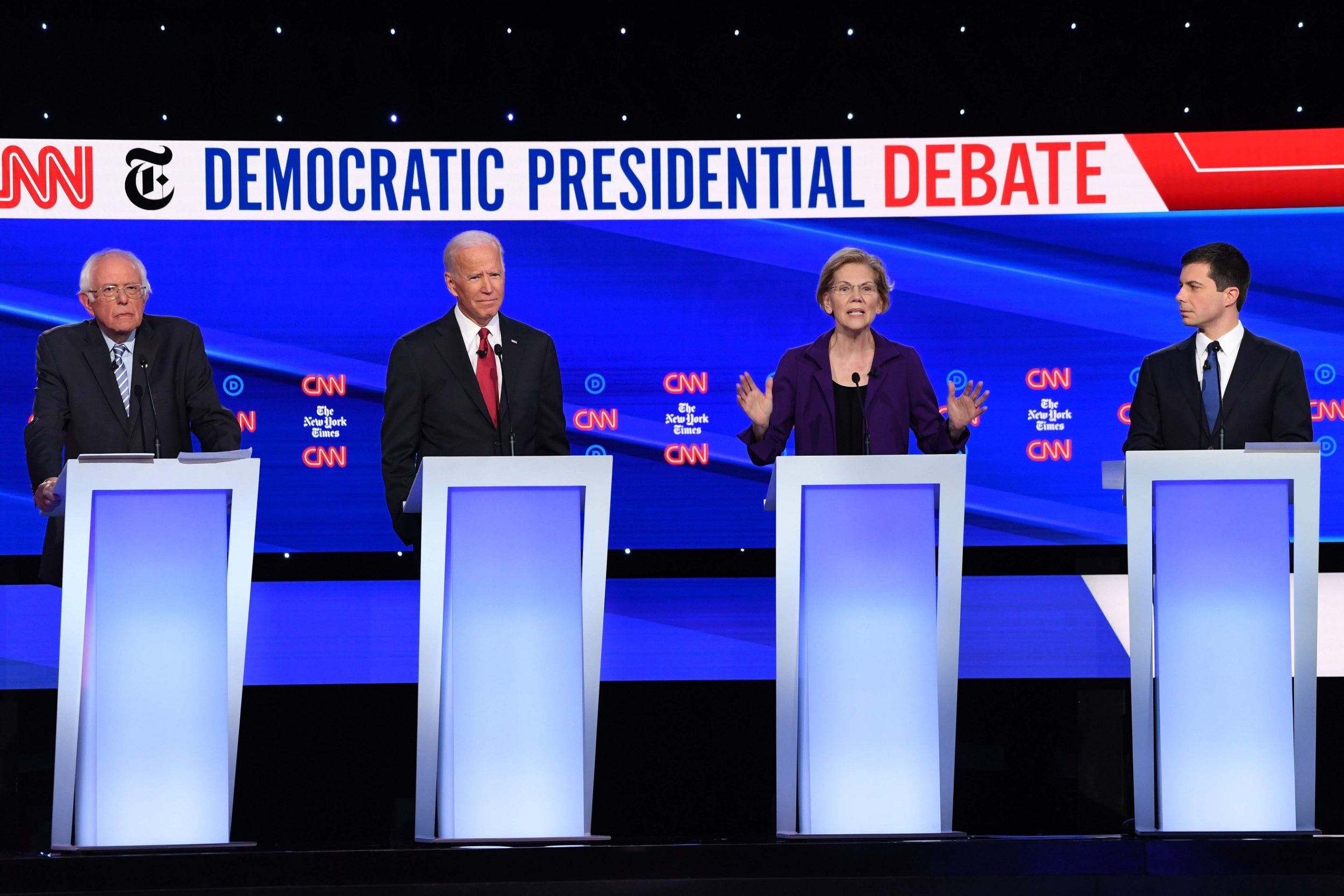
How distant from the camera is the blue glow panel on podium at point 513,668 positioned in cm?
270

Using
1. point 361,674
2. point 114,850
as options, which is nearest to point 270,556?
point 361,674

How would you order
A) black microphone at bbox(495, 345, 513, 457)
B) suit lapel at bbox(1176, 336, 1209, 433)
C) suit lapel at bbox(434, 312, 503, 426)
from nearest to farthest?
black microphone at bbox(495, 345, 513, 457) < suit lapel at bbox(1176, 336, 1209, 433) < suit lapel at bbox(434, 312, 503, 426)

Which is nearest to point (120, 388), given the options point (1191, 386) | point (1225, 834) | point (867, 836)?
point (867, 836)

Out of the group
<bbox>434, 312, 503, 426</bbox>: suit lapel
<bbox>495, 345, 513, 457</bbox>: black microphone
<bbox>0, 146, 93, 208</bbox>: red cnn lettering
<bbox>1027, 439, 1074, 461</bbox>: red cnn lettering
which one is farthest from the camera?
<bbox>1027, 439, 1074, 461</bbox>: red cnn lettering

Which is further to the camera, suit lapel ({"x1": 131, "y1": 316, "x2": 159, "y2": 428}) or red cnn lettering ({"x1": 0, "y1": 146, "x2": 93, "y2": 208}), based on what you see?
red cnn lettering ({"x1": 0, "y1": 146, "x2": 93, "y2": 208})

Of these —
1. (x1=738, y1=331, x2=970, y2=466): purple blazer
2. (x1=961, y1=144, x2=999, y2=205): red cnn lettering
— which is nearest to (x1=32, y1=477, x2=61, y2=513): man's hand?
(x1=738, y1=331, x2=970, y2=466): purple blazer

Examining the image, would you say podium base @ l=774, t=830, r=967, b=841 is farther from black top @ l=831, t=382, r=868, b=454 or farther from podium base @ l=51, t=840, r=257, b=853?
black top @ l=831, t=382, r=868, b=454

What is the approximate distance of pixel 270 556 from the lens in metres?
5.52

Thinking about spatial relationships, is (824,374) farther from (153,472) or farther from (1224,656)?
(153,472)

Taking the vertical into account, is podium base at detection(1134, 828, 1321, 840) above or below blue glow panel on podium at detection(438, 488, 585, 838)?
below

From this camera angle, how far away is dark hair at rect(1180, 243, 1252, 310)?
3572mm

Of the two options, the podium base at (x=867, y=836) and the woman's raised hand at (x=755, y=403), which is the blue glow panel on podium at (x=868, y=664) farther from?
the woman's raised hand at (x=755, y=403)

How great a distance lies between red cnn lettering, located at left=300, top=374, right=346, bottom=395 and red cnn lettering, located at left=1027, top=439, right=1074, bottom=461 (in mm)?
2820

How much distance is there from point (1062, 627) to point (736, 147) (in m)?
2.35
